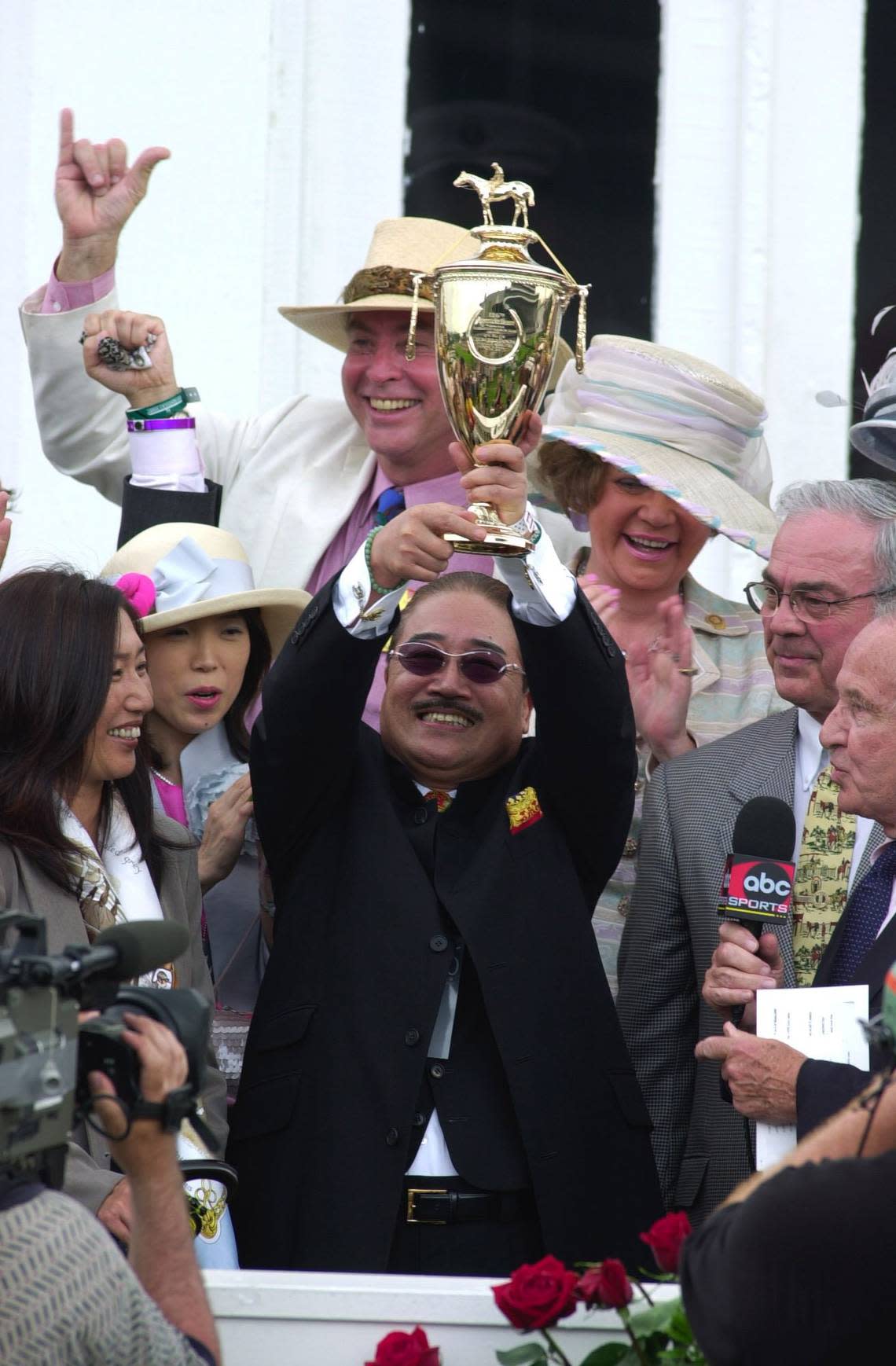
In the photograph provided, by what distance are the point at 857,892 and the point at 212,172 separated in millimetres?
3538

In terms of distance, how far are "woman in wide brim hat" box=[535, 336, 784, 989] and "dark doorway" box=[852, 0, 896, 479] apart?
1.52 meters

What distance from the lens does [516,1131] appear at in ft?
11.4

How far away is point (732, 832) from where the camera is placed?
3867 millimetres

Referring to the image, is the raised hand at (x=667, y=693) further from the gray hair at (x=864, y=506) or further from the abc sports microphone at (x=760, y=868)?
the abc sports microphone at (x=760, y=868)

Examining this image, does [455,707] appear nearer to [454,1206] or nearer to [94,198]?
[454,1206]

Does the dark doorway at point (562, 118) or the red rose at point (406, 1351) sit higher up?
the dark doorway at point (562, 118)

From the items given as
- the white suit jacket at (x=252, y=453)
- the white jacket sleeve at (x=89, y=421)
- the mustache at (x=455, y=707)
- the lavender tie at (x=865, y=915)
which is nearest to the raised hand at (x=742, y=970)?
the lavender tie at (x=865, y=915)

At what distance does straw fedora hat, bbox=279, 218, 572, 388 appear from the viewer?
15.3 ft

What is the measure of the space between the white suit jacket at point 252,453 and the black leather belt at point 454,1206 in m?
1.74

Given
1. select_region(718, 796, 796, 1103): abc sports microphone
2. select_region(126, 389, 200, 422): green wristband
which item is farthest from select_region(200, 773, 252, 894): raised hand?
select_region(718, 796, 796, 1103): abc sports microphone

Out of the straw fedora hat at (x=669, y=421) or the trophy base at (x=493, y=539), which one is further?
the straw fedora hat at (x=669, y=421)

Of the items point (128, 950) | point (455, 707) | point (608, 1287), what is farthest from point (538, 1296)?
point (455, 707)

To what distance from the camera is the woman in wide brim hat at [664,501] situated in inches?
179

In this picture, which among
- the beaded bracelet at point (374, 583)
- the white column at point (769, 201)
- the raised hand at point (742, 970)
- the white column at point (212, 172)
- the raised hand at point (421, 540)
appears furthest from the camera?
A: the white column at point (769, 201)
